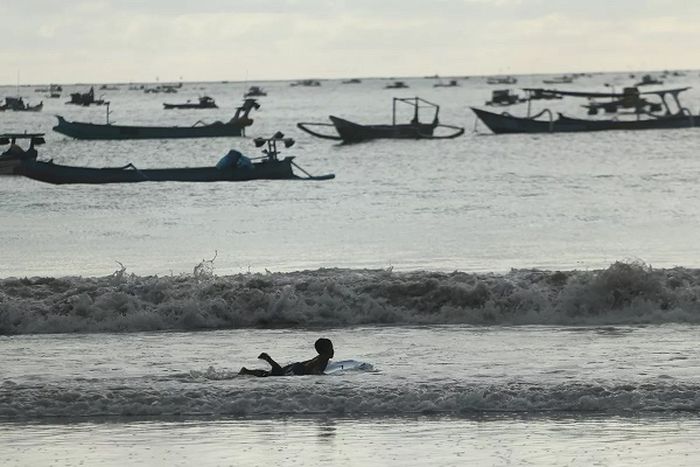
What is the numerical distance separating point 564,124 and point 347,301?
5652cm

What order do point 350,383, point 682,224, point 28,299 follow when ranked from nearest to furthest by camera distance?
point 350,383
point 28,299
point 682,224

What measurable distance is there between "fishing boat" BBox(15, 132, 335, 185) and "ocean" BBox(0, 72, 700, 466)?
80.3 inches

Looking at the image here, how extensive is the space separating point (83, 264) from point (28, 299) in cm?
588

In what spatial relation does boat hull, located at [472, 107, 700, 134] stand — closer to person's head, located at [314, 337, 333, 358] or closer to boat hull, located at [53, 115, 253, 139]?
boat hull, located at [53, 115, 253, 139]

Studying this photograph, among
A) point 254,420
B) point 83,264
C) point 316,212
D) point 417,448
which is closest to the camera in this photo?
point 417,448

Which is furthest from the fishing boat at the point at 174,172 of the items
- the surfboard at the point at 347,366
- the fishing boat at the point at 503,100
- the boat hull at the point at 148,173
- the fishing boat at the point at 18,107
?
the fishing boat at the point at 503,100

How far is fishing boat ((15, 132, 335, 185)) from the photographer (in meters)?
42.2

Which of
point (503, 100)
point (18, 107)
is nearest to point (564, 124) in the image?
point (503, 100)

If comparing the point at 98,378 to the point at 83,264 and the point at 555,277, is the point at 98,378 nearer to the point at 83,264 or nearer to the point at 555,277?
the point at 555,277

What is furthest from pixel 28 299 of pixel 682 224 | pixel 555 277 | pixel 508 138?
pixel 508 138

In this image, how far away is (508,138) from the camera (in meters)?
73.8

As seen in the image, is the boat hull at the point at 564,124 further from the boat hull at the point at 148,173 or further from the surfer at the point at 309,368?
the surfer at the point at 309,368

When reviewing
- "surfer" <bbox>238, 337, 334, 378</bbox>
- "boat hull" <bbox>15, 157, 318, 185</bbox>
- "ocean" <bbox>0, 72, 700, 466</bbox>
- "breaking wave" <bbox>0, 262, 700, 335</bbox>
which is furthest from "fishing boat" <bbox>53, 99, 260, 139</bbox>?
"surfer" <bbox>238, 337, 334, 378</bbox>

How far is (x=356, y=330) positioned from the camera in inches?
727
